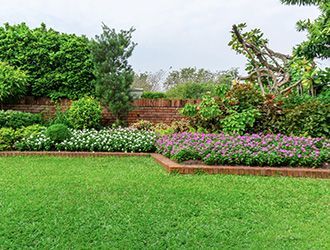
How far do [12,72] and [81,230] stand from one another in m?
6.86

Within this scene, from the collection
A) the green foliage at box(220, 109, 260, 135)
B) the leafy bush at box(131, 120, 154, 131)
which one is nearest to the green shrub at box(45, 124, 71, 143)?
the leafy bush at box(131, 120, 154, 131)

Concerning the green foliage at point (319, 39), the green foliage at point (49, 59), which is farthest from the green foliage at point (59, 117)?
the green foliage at point (319, 39)

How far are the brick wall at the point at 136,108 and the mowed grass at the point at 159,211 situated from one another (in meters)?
4.46

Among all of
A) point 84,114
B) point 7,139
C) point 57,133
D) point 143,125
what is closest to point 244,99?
point 143,125

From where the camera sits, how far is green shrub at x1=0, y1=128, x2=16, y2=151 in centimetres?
697

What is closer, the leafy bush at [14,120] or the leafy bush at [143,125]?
the leafy bush at [14,120]

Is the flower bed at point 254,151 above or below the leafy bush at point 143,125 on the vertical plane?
below

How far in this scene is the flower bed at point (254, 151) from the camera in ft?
17.1

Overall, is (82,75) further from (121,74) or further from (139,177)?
(139,177)

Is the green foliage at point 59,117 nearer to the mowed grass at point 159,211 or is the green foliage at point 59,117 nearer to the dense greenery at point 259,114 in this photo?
the dense greenery at point 259,114

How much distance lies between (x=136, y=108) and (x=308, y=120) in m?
4.43

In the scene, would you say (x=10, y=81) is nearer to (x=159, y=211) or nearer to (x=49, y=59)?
(x=49, y=59)

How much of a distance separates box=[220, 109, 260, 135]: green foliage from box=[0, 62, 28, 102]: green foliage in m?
5.22

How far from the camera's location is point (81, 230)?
2848 millimetres
